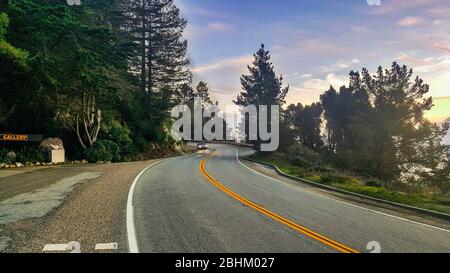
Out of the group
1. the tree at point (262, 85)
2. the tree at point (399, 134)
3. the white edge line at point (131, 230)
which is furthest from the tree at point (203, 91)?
the white edge line at point (131, 230)

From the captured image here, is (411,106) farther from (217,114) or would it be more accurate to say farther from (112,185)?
(217,114)

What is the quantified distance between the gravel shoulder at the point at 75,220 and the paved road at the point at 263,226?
2.04ft

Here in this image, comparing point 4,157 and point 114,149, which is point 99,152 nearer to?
point 114,149

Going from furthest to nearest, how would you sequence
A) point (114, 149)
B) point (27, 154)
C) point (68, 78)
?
point (114, 149), point (68, 78), point (27, 154)

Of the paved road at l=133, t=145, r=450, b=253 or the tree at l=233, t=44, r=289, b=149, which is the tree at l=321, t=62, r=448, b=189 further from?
the paved road at l=133, t=145, r=450, b=253

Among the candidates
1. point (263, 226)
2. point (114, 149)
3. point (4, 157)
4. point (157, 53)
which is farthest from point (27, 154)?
point (157, 53)

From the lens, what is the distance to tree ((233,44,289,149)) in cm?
5194

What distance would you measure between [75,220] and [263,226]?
470 cm

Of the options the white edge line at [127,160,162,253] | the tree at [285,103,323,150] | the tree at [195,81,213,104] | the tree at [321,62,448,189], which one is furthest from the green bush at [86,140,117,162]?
the tree at [195,81,213,104]

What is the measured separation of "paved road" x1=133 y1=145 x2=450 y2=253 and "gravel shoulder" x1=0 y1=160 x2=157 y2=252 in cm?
62

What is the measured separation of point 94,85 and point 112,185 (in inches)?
540

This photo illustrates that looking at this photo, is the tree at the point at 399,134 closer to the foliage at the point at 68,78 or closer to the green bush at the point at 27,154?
the foliage at the point at 68,78

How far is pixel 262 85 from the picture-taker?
5247cm

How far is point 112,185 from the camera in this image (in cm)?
1514
